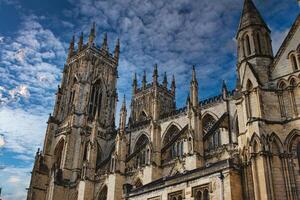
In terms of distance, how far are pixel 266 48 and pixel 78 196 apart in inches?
1133

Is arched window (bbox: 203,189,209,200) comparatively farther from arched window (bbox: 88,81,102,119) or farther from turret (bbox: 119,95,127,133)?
arched window (bbox: 88,81,102,119)

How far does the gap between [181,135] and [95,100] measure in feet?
62.4

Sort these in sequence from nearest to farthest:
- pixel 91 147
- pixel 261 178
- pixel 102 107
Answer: pixel 261 178, pixel 91 147, pixel 102 107

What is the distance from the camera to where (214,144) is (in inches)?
1265

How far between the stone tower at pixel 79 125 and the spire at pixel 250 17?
2707cm

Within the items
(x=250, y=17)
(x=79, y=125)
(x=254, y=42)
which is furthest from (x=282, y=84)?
(x=79, y=125)

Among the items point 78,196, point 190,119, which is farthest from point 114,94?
point 190,119

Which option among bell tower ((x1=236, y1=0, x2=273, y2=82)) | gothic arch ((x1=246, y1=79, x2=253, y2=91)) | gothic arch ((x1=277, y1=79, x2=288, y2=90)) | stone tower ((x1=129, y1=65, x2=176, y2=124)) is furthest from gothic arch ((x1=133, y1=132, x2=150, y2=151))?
gothic arch ((x1=277, y1=79, x2=288, y2=90))

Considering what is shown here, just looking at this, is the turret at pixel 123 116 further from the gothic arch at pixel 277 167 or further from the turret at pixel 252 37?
the gothic arch at pixel 277 167

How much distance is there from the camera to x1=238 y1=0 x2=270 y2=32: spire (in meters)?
17.8

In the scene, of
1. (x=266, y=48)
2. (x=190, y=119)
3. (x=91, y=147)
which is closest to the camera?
(x=266, y=48)

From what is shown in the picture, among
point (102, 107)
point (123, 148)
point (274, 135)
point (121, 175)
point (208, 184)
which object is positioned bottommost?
point (208, 184)

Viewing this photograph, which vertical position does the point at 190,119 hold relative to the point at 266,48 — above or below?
above

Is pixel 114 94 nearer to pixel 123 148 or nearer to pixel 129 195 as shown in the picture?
pixel 123 148
